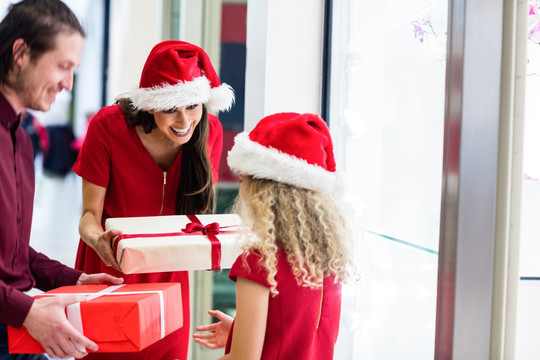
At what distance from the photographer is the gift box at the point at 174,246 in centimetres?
148

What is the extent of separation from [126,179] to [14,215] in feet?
2.15

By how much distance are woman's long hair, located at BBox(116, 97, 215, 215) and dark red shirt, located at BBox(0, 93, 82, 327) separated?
22.3 inches

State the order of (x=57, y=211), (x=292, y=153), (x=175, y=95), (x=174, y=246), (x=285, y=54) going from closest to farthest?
(x=292, y=153) < (x=174, y=246) < (x=175, y=95) < (x=285, y=54) < (x=57, y=211)

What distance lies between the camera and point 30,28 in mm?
1192

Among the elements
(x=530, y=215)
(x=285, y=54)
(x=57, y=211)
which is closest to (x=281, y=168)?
(x=530, y=215)

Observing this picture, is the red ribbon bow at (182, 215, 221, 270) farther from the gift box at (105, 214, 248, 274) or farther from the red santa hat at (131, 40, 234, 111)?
the red santa hat at (131, 40, 234, 111)

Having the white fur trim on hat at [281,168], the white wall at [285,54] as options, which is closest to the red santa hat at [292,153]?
the white fur trim on hat at [281,168]

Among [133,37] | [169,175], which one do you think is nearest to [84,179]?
[169,175]

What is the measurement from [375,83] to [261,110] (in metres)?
0.69

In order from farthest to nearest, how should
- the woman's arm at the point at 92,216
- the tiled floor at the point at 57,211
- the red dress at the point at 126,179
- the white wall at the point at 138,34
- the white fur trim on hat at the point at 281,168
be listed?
the tiled floor at the point at 57,211
the white wall at the point at 138,34
the red dress at the point at 126,179
the woman's arm at the point at 92,216
the white fur trim on hat at the point at 281,168

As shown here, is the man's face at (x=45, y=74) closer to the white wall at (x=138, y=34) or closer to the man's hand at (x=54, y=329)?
the man's hand at (x=54, y=329)

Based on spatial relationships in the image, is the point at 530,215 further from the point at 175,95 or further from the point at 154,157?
the point at 154,157

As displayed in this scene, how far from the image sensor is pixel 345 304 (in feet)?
7.41

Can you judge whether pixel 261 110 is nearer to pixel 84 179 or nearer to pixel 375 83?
pixel 375 83
